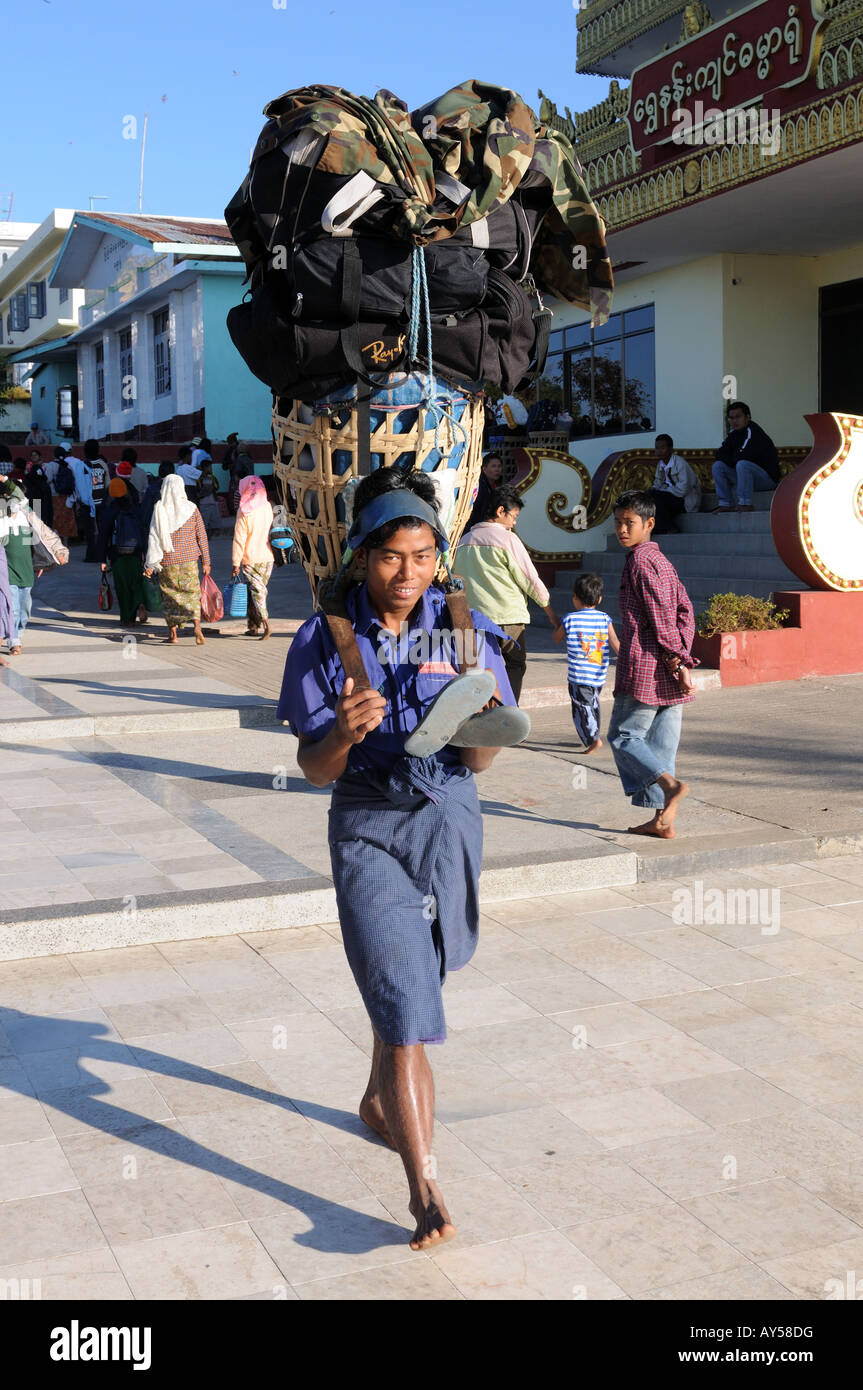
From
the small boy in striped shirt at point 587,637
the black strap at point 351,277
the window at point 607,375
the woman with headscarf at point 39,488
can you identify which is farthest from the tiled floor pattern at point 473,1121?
the woman with headscarf at point 39,488

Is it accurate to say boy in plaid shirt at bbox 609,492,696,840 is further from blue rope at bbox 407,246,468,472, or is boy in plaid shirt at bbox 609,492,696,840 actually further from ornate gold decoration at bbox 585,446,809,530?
ornate gold decoration at bbox 585,446,809,530

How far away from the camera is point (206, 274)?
30641 mm

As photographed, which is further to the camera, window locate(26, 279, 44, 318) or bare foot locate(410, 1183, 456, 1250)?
window locate(26, 279, 44, 318)

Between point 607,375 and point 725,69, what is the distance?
6.39m

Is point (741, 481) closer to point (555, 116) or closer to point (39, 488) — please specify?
point (555, 116)

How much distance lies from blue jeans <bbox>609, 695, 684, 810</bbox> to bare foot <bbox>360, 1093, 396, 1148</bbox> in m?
3.24

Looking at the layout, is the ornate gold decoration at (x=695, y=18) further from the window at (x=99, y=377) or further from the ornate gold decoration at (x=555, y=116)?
the window at (x=99, y=377)

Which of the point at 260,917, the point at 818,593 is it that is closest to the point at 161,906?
the point at 260,917

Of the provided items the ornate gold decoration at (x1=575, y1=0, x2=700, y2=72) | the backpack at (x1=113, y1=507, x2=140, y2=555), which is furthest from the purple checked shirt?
the ornate gold decoration at (x1=575, y1=0, x2=700, y2=72)

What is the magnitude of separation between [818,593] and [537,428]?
9622 mm

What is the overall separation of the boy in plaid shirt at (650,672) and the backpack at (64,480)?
2230 cm

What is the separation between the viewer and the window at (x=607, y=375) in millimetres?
18453

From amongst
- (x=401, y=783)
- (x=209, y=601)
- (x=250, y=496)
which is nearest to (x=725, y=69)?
(x=250, y=496)

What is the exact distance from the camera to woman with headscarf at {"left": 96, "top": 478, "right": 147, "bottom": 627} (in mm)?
15211
